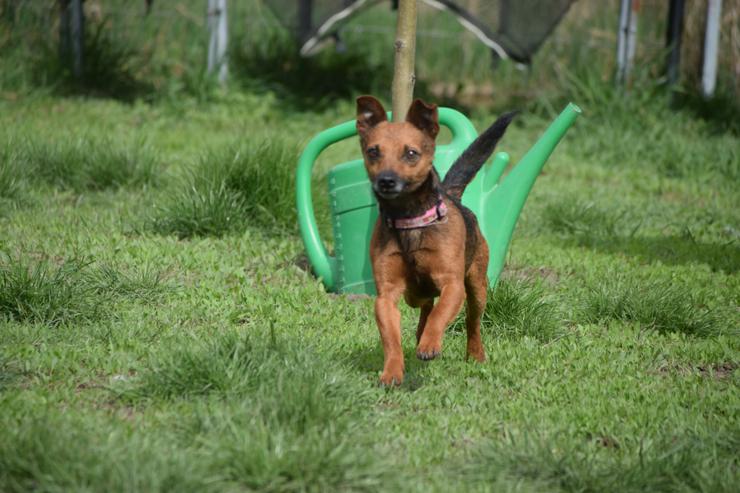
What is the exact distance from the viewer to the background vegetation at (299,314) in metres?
2.88

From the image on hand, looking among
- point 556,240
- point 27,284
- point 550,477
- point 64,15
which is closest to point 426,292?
point 550,477

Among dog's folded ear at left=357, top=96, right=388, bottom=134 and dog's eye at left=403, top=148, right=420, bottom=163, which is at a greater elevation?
dog's folded ear at left=357, top=96, right=388, bottom=134

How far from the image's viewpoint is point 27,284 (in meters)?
4.11

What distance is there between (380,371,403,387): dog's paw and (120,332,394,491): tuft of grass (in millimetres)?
91

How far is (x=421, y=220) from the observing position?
3.51 metres

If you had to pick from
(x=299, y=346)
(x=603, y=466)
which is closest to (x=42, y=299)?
(x=299, y=346)

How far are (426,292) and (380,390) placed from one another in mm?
421

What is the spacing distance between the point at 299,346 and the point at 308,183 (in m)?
1.73

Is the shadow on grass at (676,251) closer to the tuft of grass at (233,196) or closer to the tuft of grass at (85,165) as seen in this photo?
the tuft of grass at (233,196)

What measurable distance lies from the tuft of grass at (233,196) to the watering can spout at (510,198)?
1.44 meters

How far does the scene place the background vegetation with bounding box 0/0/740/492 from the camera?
2879 mm

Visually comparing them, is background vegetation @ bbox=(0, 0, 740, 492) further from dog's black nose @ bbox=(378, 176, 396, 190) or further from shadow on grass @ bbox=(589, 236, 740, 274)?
dog's black nose @ bbox=(378, 176, 396, 190)

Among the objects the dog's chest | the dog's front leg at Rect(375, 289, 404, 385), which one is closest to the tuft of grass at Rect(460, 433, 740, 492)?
the dog's front leg at Rect(375, 289, 404, 385)

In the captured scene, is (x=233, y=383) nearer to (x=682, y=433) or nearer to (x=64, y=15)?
(x=682, y=433)
